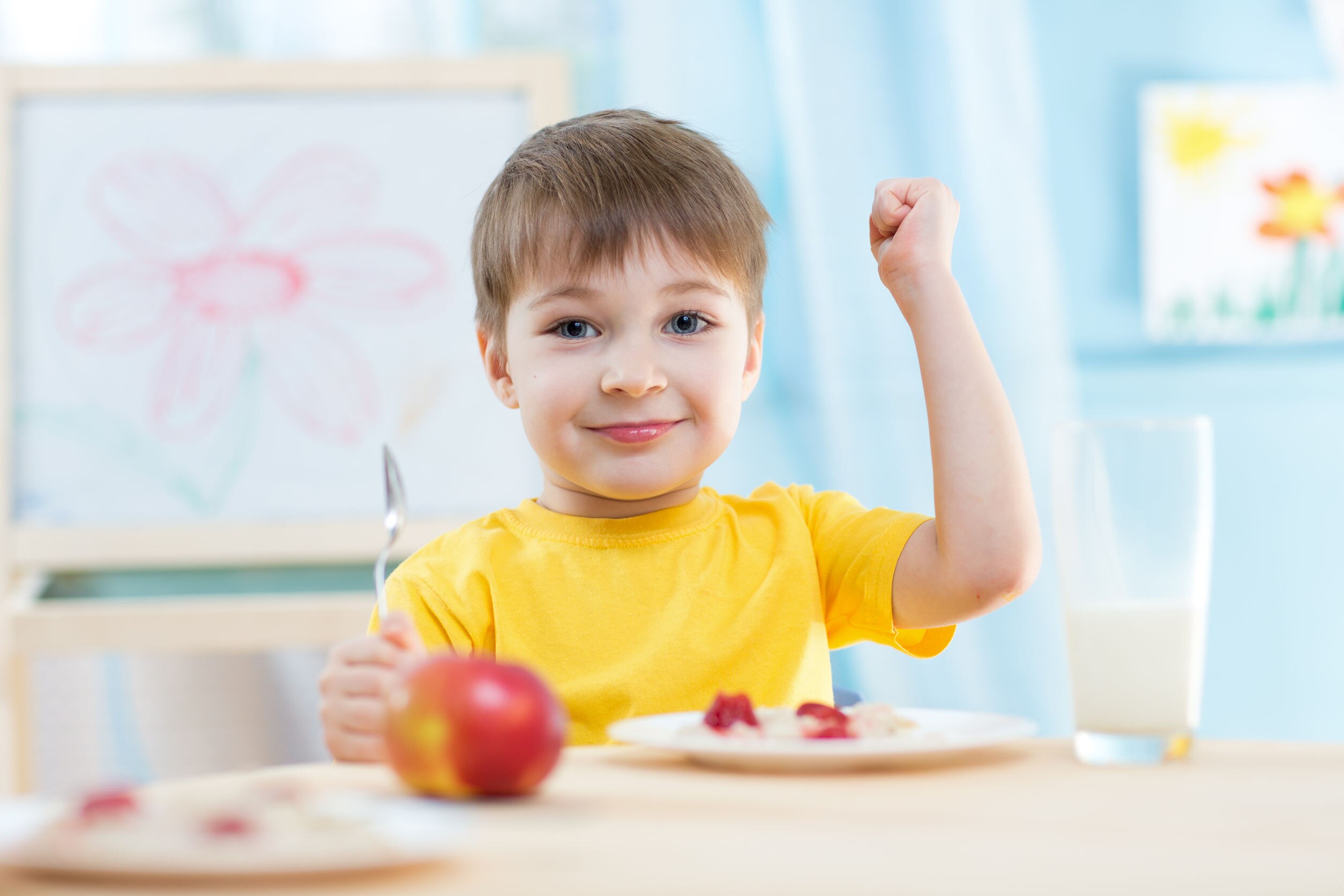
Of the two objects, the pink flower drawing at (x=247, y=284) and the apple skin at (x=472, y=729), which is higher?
the pink flower drawing at (x=247, y=284)

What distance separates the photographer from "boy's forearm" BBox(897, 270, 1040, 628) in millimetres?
769

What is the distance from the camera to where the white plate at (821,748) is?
19.9 inches

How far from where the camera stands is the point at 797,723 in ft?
1.87

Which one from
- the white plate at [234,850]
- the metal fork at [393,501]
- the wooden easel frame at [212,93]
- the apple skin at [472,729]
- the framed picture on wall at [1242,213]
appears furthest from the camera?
the framed picture on wall at [1242,213]

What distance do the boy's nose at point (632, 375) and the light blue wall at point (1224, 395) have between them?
1464 millimetres

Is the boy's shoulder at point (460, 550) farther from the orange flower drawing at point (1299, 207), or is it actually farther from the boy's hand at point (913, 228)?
the orange flower drawing at point (1299, 207)

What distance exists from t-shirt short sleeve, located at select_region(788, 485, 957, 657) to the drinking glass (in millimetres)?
305

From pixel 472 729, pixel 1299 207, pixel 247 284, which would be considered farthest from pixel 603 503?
pixel 1299 207

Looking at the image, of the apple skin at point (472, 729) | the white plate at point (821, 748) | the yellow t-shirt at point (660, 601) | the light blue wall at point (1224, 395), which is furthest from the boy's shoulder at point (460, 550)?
the light blue wall at point (1224, 395)

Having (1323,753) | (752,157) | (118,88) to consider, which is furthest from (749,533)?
(118,88)

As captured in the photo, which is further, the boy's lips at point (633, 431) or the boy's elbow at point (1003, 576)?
the boy's lips at point (633, 431)

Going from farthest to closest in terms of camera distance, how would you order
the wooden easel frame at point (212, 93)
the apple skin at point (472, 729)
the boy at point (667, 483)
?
the wooden easel frame at point (212, 93) → the boy at point (667, 483) → the apple skin at point (472, 729)

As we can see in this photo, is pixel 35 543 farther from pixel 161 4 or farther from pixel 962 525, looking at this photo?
pixel 962 525

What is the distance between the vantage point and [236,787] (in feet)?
1.64
